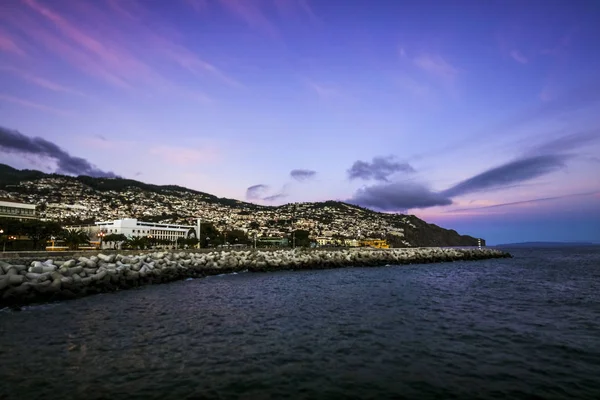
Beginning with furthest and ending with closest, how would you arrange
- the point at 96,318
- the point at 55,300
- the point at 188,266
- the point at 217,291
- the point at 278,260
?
the point at 278,260
the point at 188,266
the point at 217,291
the point at 55,300
the point at 96,318

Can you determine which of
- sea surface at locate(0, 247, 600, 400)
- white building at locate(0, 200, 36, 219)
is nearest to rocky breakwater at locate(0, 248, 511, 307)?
sea surface at locate(0, 247, 600, 400)

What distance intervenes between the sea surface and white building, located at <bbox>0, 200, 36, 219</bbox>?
80993 mm

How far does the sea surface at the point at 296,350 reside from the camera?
23.3 ft

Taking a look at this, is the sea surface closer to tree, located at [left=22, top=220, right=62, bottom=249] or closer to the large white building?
tree, located at [left=22, top=220, right=62, bottom=249]

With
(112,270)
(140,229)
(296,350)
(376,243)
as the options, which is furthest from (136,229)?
(296,350)

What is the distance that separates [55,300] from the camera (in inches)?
681

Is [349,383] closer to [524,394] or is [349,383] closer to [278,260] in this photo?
[524,394]

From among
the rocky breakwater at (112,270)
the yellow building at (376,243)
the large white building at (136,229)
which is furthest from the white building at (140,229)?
the rocky breakwater at (112,270)

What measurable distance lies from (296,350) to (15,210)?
9556 centimetres

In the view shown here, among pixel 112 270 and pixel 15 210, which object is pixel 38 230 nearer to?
pixel 15 210

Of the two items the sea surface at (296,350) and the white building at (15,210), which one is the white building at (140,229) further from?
the sea surface at (296,350)

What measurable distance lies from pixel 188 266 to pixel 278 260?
12704mm

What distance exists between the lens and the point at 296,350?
972 centimetres

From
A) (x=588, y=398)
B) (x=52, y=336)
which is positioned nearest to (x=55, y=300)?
(x=52, y=336)
